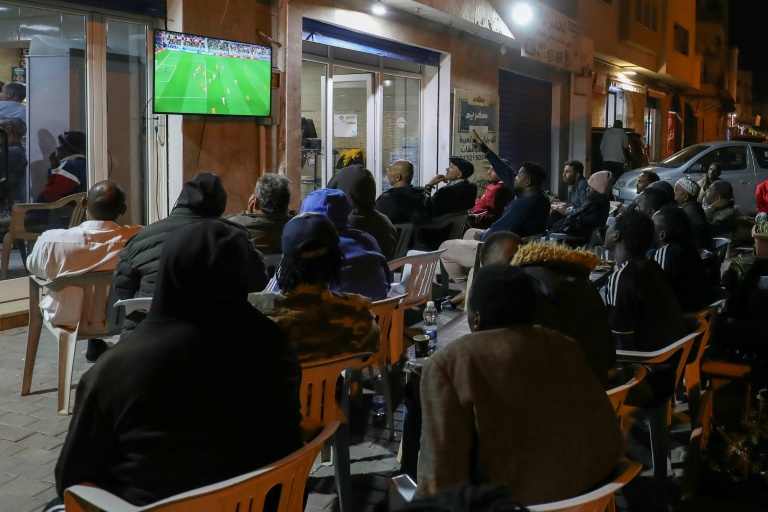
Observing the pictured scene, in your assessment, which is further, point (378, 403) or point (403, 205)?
point (403, 205)

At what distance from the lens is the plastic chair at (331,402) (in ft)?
11.5

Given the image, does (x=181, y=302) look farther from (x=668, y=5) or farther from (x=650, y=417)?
(x=668, y=5)

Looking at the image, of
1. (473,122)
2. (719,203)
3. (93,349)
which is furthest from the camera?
(473,122)

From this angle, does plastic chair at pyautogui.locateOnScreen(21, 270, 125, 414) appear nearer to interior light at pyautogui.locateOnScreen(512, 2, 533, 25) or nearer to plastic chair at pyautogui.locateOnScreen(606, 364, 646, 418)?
plastic chair at pyautogui.locateOnScreen(606, 364, 646, 418)

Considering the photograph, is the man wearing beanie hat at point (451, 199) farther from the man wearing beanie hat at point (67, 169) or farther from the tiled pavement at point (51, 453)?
the man wearing beanie hat at point (67, 169)

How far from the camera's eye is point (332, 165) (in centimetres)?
1243

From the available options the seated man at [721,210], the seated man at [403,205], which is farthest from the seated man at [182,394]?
the seated man at [721,210]

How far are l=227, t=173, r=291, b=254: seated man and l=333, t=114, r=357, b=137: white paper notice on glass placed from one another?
6919mm

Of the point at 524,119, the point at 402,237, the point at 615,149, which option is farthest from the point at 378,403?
the point at 615,149

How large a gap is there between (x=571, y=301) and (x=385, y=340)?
171 centimetres

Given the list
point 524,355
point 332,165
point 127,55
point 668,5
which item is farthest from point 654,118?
point 524,355

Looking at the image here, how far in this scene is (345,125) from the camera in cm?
1284

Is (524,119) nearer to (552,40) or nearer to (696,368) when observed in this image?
(552,40)

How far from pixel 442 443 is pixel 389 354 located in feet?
9.25
